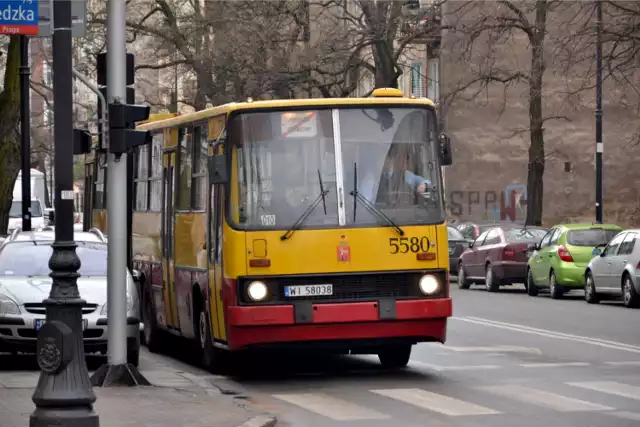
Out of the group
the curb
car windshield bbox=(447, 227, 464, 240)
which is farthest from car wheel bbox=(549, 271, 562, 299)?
the curb

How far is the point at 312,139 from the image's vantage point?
1652 cm

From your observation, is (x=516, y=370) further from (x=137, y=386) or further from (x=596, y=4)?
(x=596, y=4)

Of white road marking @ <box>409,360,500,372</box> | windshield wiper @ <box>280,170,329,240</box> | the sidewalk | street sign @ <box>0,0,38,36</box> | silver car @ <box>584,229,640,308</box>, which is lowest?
white road marking @ <box>409,360,500,372</box>

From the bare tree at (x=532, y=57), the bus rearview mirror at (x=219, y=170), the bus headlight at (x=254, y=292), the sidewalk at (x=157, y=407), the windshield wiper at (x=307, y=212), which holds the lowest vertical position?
the sidewalk at (x=157, y=407)

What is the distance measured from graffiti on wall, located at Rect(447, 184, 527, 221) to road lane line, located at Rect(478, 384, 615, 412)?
140ft

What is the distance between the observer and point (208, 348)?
17609mm

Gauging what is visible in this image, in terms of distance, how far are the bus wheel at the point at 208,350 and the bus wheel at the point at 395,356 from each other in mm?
1799

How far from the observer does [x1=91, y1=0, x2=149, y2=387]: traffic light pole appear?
15.1 metres

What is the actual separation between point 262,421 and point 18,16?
13.2 feet

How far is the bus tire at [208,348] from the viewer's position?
1744 cm

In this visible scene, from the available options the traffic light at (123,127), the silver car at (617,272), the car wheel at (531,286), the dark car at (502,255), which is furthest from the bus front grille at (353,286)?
the dark car at (502,255)

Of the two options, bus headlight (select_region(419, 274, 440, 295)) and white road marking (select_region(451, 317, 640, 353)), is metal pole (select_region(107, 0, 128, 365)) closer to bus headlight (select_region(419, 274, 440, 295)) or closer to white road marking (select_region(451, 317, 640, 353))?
bus headlight (select_region(419, 274, 440, 295))

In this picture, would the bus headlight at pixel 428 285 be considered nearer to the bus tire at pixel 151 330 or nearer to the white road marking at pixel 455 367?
the white road marking at pixel 455 367

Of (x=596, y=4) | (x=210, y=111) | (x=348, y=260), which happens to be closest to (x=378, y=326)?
(x=348, y=260)
